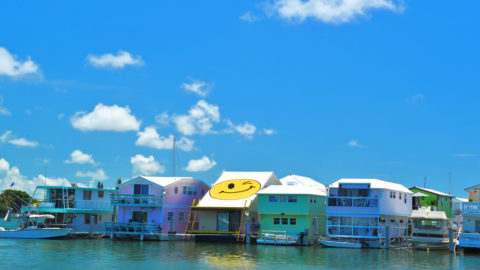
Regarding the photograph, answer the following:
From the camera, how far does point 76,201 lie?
6462 cm

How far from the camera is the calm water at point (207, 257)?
122ft

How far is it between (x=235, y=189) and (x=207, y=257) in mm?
19538

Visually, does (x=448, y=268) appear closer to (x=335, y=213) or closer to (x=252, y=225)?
(x=335, y=213)

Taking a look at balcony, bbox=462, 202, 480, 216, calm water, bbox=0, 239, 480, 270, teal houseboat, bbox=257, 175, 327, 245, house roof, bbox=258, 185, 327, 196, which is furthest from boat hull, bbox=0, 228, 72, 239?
balcony, bbox=462, 202, 480, 216

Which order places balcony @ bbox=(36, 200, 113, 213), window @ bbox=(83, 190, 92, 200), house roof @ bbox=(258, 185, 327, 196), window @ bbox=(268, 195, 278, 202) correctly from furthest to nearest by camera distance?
window @ bbox=(83, 190, 92, 200) → balcony @ bbox=(36, 200, 113, 213) → window @ bbox=(268, 195, 278, 202) → house roof @ bbox=(258, 185, 327, 196)

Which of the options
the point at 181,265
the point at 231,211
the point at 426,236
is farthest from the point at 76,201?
the point at 426,236

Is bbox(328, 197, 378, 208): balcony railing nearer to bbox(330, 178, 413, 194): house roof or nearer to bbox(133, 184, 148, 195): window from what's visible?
bbox(330, 178, 413, 194): house roof

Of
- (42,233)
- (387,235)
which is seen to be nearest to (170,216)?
(42,233)

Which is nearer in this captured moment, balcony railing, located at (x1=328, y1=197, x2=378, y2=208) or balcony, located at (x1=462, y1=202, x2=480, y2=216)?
balcony, located at (x1=462, y1=202, x2=480, y2=216)

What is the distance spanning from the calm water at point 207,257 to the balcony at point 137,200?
7.40 meters

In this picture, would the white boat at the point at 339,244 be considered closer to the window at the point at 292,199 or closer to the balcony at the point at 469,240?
the window at the point at 292,199

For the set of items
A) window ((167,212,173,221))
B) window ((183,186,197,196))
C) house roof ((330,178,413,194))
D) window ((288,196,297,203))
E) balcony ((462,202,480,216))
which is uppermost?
house roof ((330,178,413,194))

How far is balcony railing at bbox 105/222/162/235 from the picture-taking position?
58844mm

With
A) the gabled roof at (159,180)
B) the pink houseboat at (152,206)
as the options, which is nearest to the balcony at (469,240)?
the pink houseboat at (152,206)
